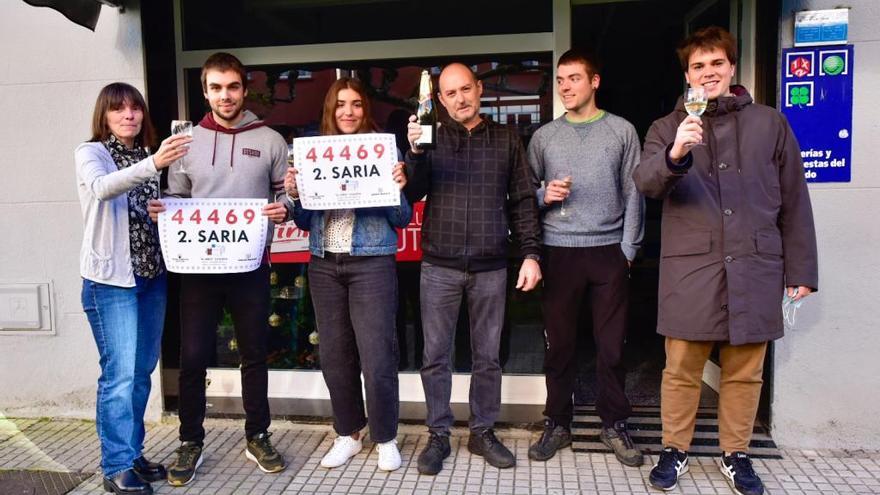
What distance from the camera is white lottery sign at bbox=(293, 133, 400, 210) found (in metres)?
3.35

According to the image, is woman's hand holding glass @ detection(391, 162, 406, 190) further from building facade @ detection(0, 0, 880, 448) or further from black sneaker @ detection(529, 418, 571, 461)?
black sneaker @ detection(529, 418, 571, 461)

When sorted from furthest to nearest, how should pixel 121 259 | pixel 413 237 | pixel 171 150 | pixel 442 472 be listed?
pixel 413 237 < pixel 442 472 < pixel 121 259 < pixel 171 150

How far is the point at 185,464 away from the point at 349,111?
201cm

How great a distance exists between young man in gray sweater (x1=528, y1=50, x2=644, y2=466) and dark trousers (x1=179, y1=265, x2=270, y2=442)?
1527 millimetres

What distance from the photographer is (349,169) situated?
3.36 meters

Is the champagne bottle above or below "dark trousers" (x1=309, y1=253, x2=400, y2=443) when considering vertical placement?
above

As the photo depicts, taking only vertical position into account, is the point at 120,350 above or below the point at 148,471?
above

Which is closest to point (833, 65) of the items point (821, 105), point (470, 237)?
point (821, 105)

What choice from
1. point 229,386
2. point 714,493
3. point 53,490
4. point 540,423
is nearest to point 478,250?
point 540,423

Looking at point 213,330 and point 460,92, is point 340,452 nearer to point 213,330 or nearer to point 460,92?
point 213,330

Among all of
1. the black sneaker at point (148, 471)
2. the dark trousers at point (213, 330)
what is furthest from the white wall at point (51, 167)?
the dark trousers at point (213, 330)

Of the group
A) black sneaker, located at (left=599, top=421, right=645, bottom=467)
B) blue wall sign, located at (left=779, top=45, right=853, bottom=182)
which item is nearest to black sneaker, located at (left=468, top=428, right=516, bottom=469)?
black sneaker, located at (left=599, top=421, right=645, bottom=467)

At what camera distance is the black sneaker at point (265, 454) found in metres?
3.60

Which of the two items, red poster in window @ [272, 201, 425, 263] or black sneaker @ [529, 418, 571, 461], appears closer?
black sneaker @ [529, 418, 571, 461]
